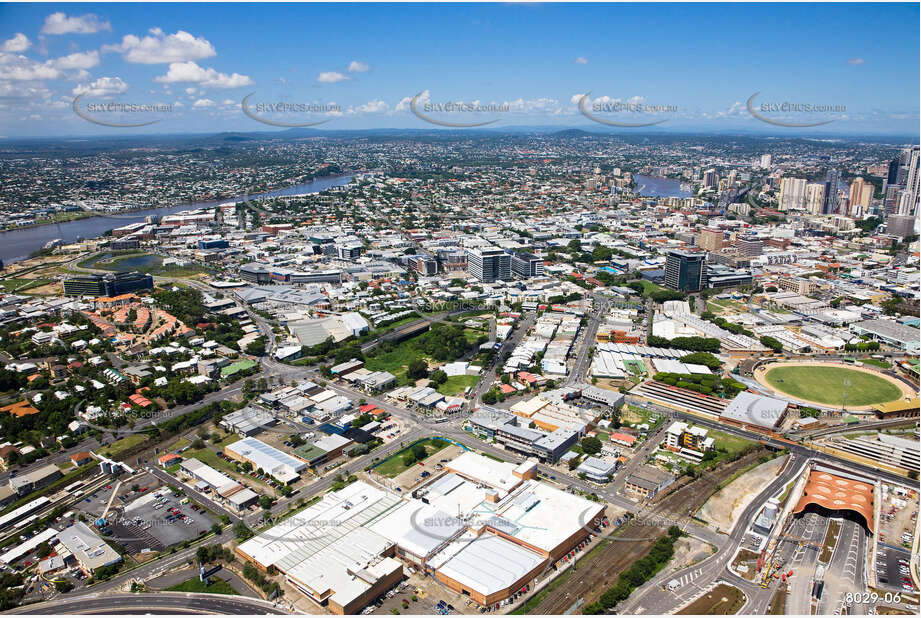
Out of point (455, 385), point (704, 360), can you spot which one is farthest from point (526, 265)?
point (455, 385)

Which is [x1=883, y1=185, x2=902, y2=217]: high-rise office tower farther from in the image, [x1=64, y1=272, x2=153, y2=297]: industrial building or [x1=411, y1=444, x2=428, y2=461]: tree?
[x1=64, y1=272, x2=153, y2=297]: industrial building

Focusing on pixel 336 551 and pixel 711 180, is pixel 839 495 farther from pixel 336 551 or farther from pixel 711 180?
pixel 711 180

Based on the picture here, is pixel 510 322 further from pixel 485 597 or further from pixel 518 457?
pixel 485 597

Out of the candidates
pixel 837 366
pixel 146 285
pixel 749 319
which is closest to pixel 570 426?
pixel 837 366

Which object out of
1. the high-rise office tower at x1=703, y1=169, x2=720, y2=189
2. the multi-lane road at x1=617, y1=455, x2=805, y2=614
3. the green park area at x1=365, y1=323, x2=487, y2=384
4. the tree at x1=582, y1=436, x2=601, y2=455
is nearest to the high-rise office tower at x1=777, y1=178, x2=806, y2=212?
the high-rise office tower at x1=703, y1=169, x2=720, y2=189

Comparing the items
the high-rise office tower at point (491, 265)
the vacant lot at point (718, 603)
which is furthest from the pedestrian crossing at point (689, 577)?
the high-rise office tower at point (491, 265)

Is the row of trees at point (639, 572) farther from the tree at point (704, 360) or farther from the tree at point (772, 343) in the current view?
the tree at point (772, 343)

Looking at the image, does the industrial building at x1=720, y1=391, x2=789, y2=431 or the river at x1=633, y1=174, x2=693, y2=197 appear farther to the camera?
the river at x1=633, y1=174, x2=693, y2=197
